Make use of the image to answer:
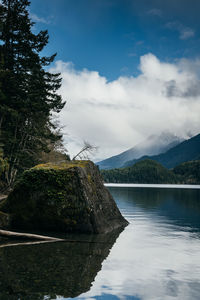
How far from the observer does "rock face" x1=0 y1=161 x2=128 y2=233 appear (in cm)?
1484

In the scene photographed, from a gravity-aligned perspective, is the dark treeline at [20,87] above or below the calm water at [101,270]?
above

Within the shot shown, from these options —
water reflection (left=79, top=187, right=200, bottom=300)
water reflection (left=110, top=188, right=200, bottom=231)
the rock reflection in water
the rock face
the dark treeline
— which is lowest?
water reflection (left=110, top=188, right=200, bottom=231)

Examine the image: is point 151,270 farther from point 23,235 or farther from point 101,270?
point 23,235

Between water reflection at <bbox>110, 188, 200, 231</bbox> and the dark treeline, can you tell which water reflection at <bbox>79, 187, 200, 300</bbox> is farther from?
the dark treeline

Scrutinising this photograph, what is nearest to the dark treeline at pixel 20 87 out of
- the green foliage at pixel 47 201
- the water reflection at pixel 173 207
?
the green foliage at pixel 47 201

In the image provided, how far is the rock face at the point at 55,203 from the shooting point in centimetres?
1484

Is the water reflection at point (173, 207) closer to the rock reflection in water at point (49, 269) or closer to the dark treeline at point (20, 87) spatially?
the rock reflection in water at point (49, 269)

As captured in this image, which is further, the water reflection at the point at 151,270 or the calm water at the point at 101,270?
the water reflection at the point at 151,270

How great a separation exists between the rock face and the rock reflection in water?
2.79 metres

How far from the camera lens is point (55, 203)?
582 inches

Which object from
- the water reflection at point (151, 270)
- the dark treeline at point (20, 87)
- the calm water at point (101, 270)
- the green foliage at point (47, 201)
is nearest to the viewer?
the calm water at point (101, 270)

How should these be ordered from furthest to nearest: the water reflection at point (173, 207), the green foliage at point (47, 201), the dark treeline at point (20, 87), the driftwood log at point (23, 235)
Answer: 1. the dark treeline at point (20, 87)
2. the water reflection at point (173, 207)
3. the green foliage at point (47, 201)
4. the driftwood log at point (23, 235)

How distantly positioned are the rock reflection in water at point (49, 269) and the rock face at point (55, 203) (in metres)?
2.79

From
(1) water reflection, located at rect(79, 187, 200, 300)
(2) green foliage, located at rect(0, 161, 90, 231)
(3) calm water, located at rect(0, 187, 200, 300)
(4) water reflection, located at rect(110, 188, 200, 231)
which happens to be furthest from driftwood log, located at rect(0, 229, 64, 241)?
(4) water reflection, located at rect(110, 188, 200, 231)
